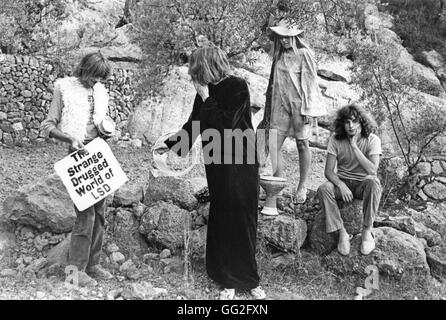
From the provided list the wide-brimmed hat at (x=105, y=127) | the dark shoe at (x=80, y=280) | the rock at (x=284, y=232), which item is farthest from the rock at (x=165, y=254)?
the wide-brimmed hat at (x=105, y=127)

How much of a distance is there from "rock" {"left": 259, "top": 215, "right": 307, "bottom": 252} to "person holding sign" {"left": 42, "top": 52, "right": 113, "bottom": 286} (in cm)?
155

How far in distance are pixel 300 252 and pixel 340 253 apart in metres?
0.40

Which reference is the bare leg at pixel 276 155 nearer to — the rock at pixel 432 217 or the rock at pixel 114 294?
the rock at pixel 432 217

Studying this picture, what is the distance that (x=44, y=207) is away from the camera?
5180mm

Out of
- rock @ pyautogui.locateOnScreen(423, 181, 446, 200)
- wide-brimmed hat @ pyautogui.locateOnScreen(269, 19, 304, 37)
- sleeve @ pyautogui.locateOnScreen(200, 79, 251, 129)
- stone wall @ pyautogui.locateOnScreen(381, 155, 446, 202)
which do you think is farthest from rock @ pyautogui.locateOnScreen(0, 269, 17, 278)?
rock @ pyautogui.locateOnScreen(423, 181, 446, 200)

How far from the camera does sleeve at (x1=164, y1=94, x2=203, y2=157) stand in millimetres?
4383

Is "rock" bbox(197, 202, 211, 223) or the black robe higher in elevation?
the black robe

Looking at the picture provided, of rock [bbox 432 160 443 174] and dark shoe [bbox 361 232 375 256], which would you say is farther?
rock [bbox 432 160 443 174]

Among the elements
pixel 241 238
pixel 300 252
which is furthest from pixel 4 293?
pixel 300 252

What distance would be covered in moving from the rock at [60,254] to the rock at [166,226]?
28.7 inches

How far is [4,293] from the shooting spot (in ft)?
14.1

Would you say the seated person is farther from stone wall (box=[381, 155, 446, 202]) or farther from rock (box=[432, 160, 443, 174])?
rock (box=[432, 160, 443, 174])

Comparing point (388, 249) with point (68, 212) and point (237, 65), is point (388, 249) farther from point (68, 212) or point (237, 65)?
point (237, 65)

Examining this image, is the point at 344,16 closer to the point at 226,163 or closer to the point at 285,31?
the point at 285,31
